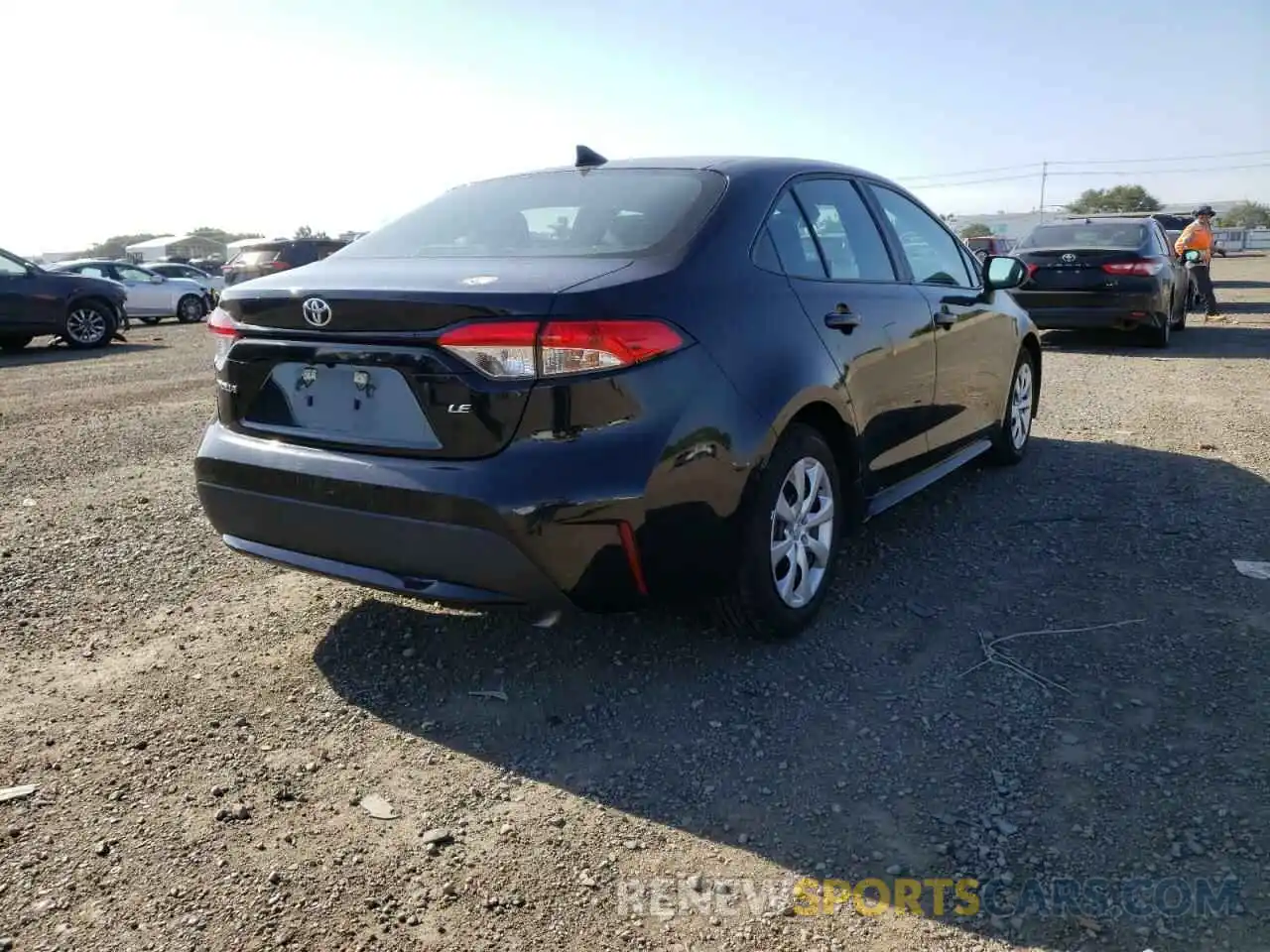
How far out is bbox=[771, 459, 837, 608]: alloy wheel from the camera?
11.3 feet

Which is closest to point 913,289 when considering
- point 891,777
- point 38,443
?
point 891,777

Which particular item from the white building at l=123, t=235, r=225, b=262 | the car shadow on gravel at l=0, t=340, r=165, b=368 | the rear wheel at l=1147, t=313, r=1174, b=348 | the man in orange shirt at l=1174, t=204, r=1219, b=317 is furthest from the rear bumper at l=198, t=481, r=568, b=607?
the white building at l=123, t=235, r=225, b=262

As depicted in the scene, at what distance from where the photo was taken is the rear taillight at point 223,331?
329 cm

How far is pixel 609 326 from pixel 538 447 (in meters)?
0.39

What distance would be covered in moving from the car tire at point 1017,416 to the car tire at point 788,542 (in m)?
2.41

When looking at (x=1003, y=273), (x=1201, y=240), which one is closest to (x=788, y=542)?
(x=1003, y=273)

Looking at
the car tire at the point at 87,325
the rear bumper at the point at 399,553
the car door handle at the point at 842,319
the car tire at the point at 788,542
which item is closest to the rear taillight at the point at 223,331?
the rear bumper at the point at 399,553

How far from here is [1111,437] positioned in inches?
270

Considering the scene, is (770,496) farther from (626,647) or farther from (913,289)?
(913,289)

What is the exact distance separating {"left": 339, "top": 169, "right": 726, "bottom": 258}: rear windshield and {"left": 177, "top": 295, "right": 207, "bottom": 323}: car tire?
65.2 feet

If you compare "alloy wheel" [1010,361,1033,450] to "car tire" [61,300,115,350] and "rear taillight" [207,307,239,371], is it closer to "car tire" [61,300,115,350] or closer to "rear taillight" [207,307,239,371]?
"rear taillight" [207,307,239,371]

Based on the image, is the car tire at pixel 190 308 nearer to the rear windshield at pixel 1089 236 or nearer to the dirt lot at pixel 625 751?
the rear windshield at pixel 1089 236

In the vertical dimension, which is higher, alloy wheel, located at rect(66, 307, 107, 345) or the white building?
the white building

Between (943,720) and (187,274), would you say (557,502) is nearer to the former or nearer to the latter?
(943,720)
